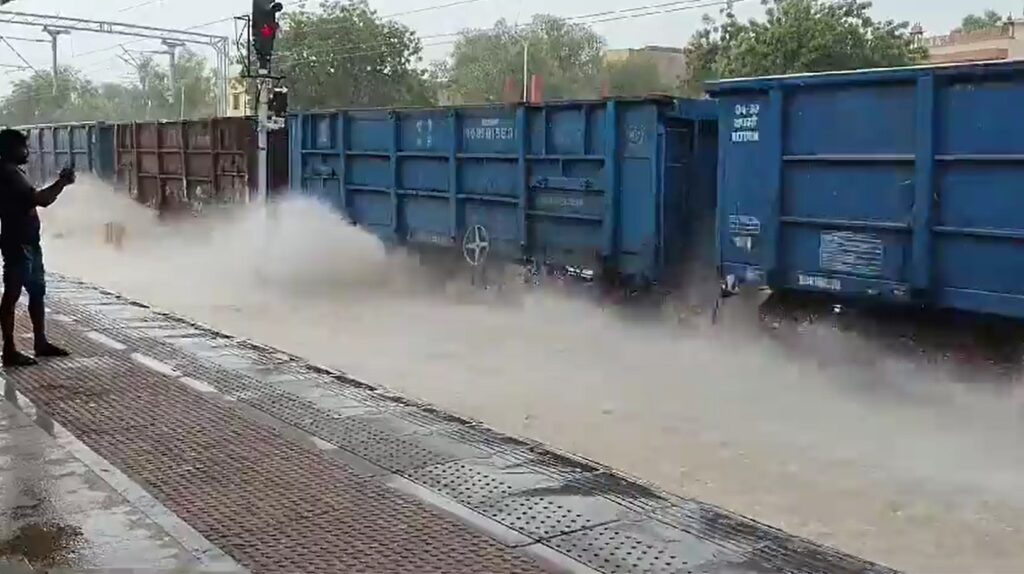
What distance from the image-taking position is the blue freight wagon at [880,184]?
7.20 metres

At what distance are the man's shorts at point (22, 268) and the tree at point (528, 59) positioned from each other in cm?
4010

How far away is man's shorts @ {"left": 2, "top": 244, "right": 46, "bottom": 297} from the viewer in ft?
27.7

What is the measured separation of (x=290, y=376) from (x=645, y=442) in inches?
119

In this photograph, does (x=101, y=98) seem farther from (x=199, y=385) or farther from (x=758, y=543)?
(x=758, y=543)

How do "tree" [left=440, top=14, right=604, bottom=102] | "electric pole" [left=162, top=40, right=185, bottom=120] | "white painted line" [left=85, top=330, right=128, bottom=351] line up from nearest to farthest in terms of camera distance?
"white painted line" [left=85, top=330, right=128, bottom=351] → "tree" [left=440, top=14, right=604, bottom=102] → "electric pole" [left=162, top=40, right=185, bottom=120]

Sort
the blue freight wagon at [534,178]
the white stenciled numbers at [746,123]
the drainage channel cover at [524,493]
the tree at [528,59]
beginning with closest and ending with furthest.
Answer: the drainage channel cover at [524,493] → the white stenciled numbers at [746,123] → the blue freight wagon at [534,178] → the tree at [528,59]

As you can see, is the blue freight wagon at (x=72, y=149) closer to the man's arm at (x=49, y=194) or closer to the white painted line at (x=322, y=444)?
the man's arm at (x=49, y=194)

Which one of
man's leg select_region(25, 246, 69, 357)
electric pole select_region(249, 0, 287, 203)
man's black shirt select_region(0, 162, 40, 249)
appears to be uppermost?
electric pole select_region(249, 0, 287, 203)

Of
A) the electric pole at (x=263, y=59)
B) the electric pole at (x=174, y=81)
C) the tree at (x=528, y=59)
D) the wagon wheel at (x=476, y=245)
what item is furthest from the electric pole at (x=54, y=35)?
the wagon wheel at (x=476, y=245)

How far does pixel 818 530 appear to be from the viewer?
539 cm

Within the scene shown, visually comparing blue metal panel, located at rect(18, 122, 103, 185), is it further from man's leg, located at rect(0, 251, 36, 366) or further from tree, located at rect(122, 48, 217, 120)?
tree, located at rect(122, 48, 217, 120)

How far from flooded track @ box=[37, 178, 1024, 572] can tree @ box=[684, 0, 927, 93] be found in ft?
54.5

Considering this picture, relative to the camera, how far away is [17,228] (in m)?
8.39

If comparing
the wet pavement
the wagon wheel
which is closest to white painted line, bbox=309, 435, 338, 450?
the wet pavement
